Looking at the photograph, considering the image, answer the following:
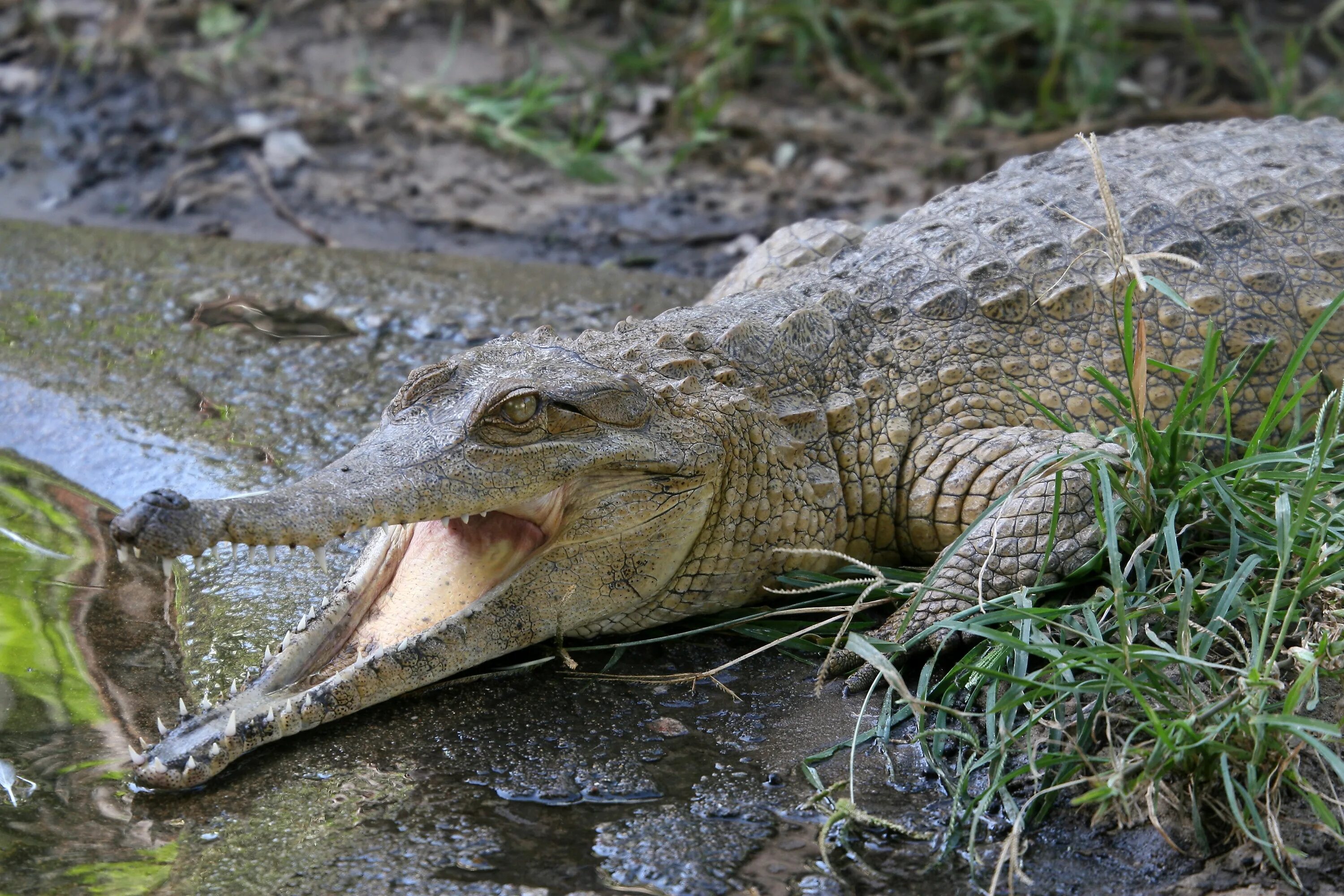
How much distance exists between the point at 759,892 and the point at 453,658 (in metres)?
1.10

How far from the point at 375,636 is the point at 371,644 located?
3cm

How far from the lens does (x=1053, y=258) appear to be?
13.9ft

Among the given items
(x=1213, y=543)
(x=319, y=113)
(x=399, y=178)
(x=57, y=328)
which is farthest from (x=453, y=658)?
(x=319, y=113)

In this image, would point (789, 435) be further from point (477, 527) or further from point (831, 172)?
point (831, 172)

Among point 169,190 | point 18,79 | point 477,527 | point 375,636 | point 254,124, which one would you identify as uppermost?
point 18,79

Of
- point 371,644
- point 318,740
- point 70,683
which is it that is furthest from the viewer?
point 70,683

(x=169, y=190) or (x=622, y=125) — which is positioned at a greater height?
(x=622, y=125)

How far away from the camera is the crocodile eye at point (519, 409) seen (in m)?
3.46

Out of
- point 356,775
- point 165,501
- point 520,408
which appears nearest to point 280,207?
point 520,408

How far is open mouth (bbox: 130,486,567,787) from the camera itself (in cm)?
314

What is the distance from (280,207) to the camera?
282 inches

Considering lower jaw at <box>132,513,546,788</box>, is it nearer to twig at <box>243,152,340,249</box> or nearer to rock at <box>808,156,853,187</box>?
twig at <box>243,152,340,249</box>

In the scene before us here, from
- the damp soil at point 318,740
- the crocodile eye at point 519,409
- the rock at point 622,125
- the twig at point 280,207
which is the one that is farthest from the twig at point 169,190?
the crocodile eye at point 519,409

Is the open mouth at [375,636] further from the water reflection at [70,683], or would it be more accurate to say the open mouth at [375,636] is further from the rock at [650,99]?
the rock at [650,99]
